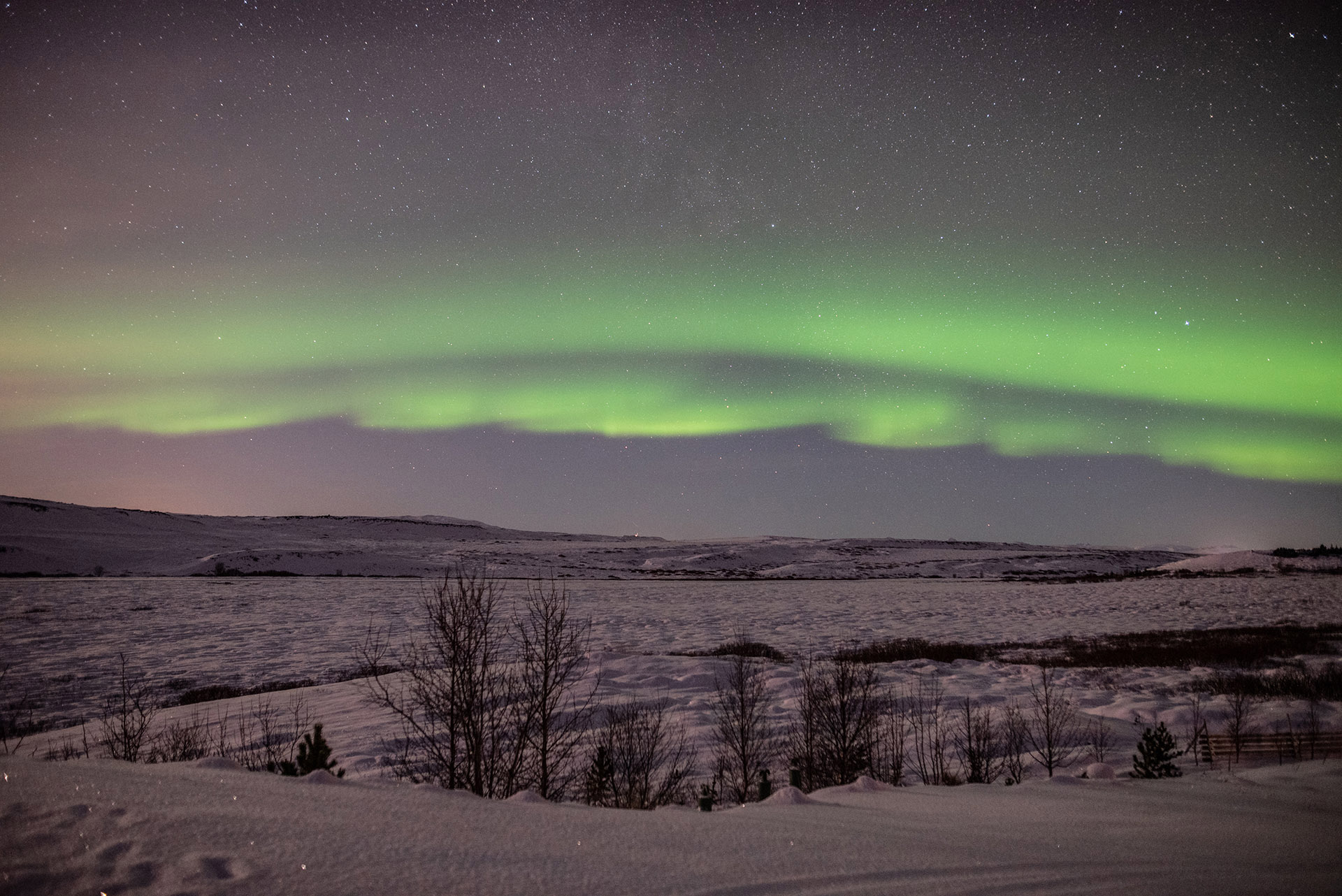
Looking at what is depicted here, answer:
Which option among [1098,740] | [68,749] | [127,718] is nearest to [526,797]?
[68,749]

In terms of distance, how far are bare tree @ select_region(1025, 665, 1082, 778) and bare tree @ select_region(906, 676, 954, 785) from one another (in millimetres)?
1382

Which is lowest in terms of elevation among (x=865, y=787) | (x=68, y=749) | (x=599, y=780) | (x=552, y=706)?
(x=68, y=749)

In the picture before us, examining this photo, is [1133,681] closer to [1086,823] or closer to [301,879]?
[1086,823]

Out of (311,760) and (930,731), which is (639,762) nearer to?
(311,760)

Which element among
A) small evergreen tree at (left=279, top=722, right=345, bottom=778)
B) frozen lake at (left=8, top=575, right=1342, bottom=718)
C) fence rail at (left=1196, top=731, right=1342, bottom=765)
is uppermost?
small evergreen tree at (left=279, top=722, right=345, bottom=778)

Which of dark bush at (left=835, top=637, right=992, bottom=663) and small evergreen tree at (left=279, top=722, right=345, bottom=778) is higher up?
small evergreen tree at (left=279, top=722, right=345, bottom=778)

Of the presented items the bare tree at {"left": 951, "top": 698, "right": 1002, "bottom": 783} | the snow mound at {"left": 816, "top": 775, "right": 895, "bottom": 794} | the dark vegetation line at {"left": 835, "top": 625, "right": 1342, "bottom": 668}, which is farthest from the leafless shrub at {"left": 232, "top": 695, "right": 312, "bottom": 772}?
the dark vegetation line at {"left": 835, "top": 625, "right": 1342, "bottom": 668}

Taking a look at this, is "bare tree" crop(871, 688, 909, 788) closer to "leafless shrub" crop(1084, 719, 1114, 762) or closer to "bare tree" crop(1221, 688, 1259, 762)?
"leafless shrub" crop(1084, 719, 1114, 762)

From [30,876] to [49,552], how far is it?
68600 millimetres

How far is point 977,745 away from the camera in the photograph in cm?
1169

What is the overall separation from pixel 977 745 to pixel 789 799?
6.50 metres

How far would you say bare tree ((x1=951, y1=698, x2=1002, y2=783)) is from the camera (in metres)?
10.2

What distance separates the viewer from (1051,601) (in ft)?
141

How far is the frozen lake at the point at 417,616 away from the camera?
73.8ft
